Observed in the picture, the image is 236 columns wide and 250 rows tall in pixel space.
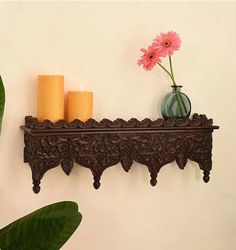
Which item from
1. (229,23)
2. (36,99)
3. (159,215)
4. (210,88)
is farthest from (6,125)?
(229,23)

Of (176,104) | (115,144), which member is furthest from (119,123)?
(176,104)

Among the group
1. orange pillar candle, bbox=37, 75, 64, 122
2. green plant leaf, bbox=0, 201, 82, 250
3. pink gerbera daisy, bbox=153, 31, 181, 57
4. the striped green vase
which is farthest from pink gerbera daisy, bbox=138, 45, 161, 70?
green plant leaf, bbox=0, 201, 82, 250

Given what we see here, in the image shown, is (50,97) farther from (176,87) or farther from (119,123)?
(176,87)

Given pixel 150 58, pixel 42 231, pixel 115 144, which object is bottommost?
pixel 42 231

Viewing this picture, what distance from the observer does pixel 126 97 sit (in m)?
1.21

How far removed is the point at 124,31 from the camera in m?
1.19

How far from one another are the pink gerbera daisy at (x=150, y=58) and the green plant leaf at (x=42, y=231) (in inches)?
20.3

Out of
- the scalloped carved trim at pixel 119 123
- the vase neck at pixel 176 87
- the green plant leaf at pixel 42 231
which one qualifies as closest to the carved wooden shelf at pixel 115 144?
the scalloped carved trim at pixel 119 123

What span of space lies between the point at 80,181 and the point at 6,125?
30 centimetres

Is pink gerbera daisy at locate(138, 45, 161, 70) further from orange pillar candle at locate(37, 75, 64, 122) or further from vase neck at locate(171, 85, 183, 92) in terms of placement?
orange pillar candle at locate(37, 75, 64, 122)

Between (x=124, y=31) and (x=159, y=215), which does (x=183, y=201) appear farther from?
(x=124, y=31)

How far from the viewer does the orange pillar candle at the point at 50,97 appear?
1052mm

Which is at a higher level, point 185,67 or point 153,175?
point 185,67

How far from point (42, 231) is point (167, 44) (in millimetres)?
665
